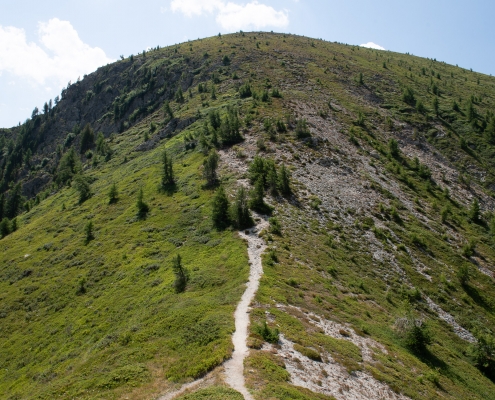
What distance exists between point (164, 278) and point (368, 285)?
24.1 m

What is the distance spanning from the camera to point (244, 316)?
25.6 meters

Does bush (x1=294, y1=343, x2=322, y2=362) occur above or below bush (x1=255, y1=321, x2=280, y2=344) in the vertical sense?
below

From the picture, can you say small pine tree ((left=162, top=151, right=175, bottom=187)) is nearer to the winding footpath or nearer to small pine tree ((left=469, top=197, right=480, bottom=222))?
the winding footpath

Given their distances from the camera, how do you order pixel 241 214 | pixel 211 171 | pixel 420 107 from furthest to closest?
pixel 420 107, pixel 211 171, pixel 241 214

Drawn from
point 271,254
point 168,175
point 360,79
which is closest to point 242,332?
point 271,254

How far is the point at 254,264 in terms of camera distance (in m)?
36.0

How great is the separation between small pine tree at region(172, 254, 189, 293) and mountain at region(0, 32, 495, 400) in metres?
0.18

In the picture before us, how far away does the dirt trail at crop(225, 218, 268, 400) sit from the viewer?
17.9m

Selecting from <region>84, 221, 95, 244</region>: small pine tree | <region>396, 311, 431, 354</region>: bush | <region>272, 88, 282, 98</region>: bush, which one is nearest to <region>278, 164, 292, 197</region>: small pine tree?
<region>396, 311, 431, 354</region>: bush

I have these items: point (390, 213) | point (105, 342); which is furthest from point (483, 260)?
point (105, 342)

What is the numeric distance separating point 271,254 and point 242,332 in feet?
50.1

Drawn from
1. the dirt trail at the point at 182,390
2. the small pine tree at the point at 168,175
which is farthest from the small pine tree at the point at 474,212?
the dirt trail at the point at 182,390

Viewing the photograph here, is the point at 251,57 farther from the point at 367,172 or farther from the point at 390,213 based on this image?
the point at 390,213

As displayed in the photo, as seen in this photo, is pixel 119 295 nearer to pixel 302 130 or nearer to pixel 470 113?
pixel 302 130
